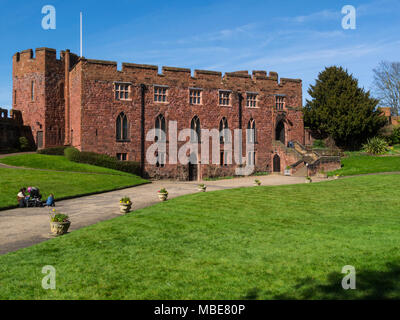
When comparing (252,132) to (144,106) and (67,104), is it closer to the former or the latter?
(144,106)

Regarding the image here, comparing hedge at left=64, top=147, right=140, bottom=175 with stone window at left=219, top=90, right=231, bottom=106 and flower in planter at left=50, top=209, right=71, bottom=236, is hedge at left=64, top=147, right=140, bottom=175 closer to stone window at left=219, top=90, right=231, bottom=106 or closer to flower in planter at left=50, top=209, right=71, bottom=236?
stone window at left=219, top=90, right=231, bottom=106

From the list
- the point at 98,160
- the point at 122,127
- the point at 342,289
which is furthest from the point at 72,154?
the point at 342,289

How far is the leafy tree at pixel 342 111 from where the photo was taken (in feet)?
146

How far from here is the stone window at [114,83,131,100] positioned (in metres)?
37.7

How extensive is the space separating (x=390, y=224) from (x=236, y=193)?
9.81 metres

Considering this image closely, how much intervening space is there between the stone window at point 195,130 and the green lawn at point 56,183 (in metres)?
11.8

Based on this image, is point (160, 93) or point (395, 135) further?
point (395, 135)

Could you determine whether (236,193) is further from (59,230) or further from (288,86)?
(288,86)

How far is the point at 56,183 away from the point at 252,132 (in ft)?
85.6

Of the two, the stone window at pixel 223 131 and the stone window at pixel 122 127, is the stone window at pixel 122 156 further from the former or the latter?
the stone window at pixel 223 131

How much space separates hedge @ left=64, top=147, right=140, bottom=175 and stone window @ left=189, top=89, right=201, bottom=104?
10854mm

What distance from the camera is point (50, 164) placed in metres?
32.5

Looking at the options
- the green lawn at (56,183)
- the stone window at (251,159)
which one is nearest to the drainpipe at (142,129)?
the green lawn at (56,183)
